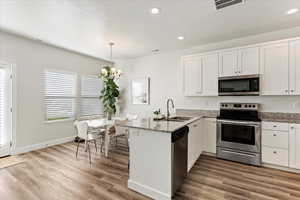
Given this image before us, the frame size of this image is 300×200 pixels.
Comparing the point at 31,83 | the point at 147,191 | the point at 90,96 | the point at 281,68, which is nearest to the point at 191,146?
the point at 147,191

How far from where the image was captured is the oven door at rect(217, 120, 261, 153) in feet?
9.91

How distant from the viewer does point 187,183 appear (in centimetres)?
244

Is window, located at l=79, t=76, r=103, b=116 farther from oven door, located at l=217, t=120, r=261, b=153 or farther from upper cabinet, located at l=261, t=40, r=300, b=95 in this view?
upper cabinet, located at l=261, t=40, r=300, b=95

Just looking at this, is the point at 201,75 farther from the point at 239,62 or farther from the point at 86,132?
the point at 86,132

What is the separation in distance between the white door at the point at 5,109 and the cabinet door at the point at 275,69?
5.65 meters

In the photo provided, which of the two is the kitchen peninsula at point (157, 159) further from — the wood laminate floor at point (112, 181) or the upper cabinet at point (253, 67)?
the upper cabinet at point (253, 67)

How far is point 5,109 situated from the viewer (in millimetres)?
3416

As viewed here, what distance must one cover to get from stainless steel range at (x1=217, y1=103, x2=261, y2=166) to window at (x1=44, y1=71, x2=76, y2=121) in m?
4.37


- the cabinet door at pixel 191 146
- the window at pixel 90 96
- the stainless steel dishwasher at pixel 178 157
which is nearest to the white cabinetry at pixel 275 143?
the cabinet door at pixel 191 146

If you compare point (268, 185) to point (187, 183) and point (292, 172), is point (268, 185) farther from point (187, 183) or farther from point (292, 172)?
point (187, 183)

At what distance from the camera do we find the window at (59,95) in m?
4.20

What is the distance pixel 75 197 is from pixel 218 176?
2.34 m

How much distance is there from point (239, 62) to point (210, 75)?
2.14 ft

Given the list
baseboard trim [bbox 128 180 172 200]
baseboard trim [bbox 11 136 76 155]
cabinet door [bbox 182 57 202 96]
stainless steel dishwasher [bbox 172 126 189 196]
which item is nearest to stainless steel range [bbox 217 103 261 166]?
cabinet door [bbox 182 57 202 96]
